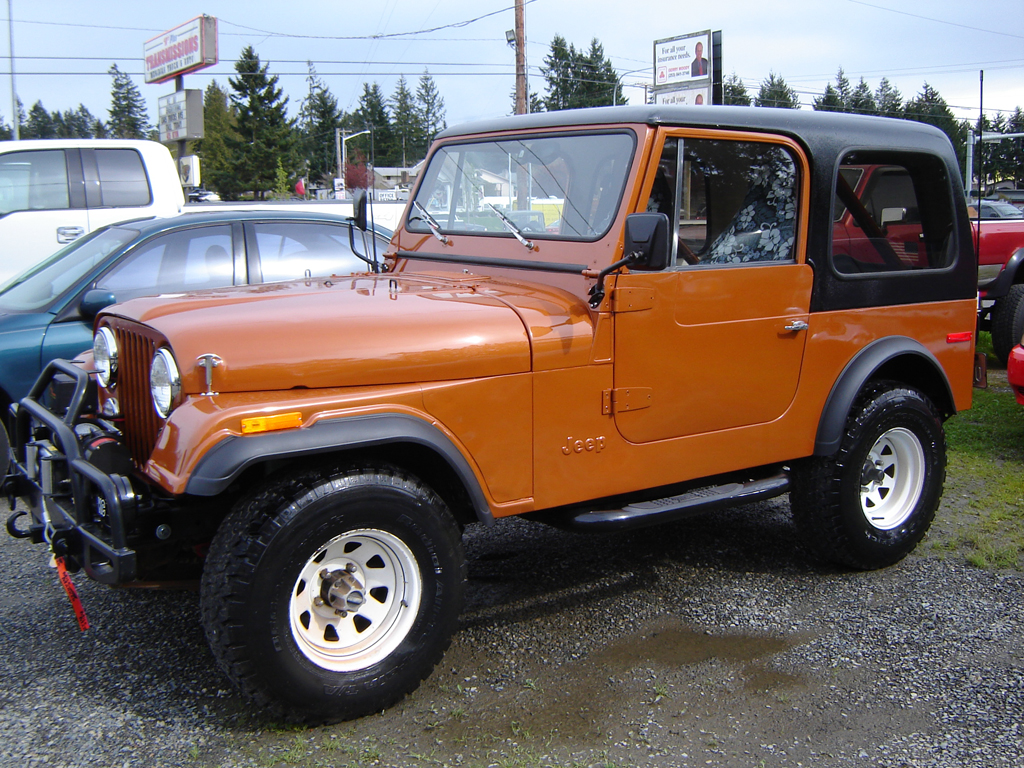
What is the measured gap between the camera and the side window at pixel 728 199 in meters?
3.47

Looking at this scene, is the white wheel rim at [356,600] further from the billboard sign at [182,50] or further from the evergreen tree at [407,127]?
the evergreen tree at [407,127]

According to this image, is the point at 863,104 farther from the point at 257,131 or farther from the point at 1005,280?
the point at 1005,280

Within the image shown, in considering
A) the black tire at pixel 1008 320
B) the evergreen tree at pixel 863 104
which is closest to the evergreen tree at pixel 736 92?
the evergreen tree at pixel 863 104

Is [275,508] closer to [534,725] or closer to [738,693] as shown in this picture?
[534,725]

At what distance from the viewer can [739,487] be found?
3781 mm

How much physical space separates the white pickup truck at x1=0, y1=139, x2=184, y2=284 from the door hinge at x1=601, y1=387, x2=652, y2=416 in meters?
6.48

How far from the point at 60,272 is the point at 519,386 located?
13.1 feet

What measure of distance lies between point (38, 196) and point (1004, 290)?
31.0 ft

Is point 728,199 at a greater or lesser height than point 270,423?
greater

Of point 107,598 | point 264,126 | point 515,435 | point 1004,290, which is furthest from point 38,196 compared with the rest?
point 264,126

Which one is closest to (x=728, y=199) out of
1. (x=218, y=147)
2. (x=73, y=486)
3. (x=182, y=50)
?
(x=73, y=486)

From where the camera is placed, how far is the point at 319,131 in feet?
286

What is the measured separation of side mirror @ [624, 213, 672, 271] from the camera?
2.97m

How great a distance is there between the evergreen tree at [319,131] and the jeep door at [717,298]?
81.3 m
